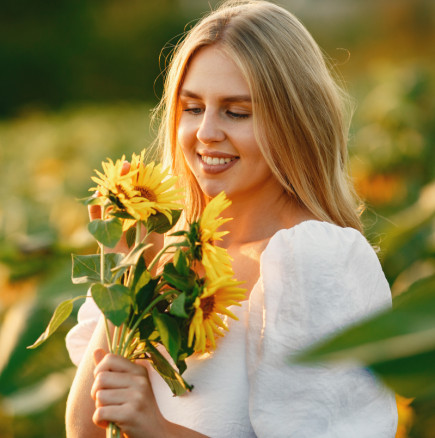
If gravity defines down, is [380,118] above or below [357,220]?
Result: below

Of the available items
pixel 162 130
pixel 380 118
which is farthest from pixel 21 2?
pixel 162 130

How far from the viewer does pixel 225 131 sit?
1.58 meters

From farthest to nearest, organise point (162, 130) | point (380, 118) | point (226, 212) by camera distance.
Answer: point (380, 118), point (162, 130), point (226, 212)

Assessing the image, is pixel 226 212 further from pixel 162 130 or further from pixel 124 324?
pixel 124 324

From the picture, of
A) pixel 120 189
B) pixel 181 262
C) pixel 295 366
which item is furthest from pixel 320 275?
pixel 120 189

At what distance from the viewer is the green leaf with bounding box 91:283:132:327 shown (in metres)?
1.22

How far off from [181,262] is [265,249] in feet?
0.98

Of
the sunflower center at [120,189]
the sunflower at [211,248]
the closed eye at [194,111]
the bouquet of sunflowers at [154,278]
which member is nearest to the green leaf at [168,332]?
the bouquet of sunflowers at [154,278]

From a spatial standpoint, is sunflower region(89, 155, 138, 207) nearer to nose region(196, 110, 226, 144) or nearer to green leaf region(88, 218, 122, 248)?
green leaf region(88, 218, 122, 248)

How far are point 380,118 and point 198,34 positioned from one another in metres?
3.06

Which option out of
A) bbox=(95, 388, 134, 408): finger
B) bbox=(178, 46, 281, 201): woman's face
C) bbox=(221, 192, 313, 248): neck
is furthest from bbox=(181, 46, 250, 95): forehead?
bbox=(95, 388, 134, 408): finger

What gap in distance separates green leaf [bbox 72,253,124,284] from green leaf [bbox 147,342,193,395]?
0.50ft

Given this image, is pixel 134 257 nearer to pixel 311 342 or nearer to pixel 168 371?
pixel 168 371

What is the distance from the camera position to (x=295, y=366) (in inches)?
54.7
